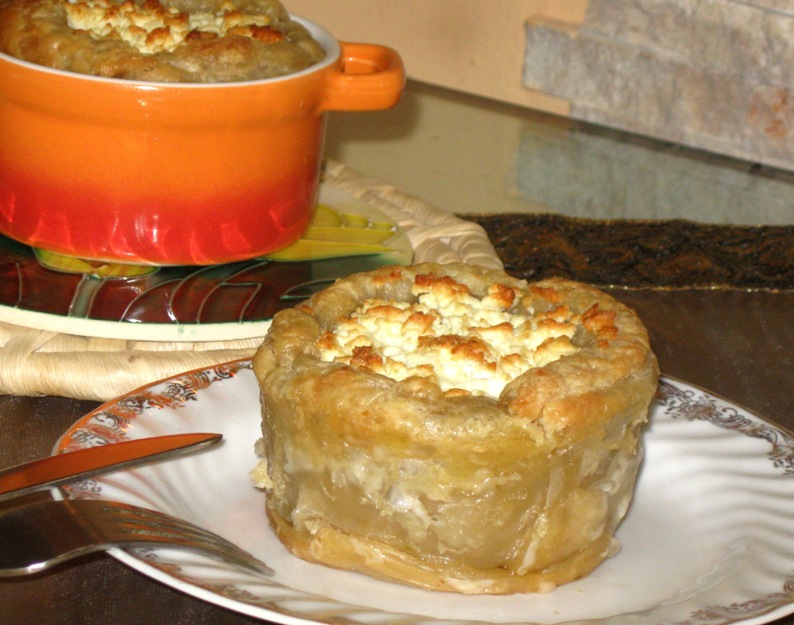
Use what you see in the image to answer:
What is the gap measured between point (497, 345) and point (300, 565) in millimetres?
197

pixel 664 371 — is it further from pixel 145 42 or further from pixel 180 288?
pixel 145 42

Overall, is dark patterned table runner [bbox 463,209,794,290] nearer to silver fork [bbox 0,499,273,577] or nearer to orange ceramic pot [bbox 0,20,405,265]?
orange ceramic pot [bbox 0,20,405,265]

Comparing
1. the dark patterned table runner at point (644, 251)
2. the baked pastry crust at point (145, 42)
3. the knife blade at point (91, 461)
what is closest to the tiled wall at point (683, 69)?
the dark patterned table runner at point (644, 251)

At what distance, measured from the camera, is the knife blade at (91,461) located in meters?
0.70

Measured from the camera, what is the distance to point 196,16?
1.13 m

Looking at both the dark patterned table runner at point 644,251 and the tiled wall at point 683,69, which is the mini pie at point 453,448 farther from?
the tiled wall at point 683,69

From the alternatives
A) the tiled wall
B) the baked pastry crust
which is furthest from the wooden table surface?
the tiled wall

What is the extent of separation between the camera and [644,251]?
142 cm

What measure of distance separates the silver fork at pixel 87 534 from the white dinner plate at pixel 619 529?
10mm

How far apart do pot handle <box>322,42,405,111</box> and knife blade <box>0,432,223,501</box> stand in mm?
443

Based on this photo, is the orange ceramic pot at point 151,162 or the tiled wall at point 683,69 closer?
the orange ceramic pot at point 151,162

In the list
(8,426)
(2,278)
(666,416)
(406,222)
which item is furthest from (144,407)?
(406,222)

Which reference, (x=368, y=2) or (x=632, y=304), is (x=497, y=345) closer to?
(x=632, y=304)

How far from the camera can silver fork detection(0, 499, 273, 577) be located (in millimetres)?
626
